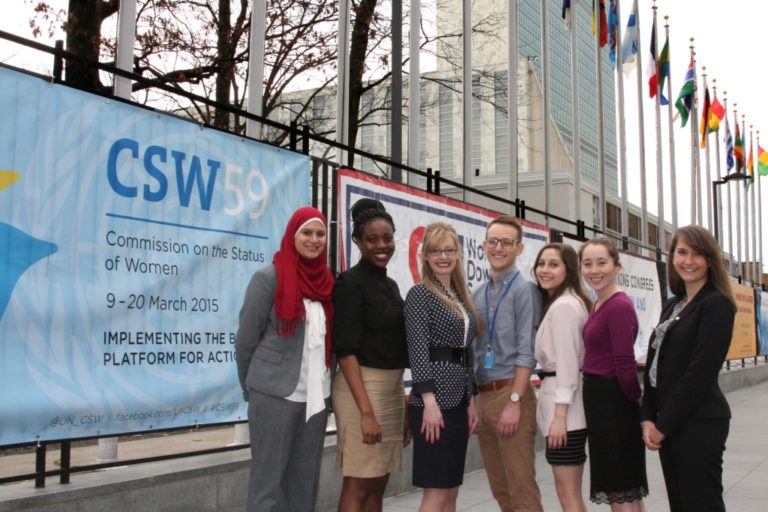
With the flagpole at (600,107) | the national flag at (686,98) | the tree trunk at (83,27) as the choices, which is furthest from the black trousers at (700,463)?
the national flag at (686,98)

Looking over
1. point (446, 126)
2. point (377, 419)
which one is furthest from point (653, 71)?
point (377, 419)

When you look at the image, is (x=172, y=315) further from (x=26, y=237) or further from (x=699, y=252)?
(x=699, y=252)

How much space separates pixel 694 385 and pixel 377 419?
1438mm

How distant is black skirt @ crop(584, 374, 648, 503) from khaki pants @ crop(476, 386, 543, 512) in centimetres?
30

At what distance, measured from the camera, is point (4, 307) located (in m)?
3.59

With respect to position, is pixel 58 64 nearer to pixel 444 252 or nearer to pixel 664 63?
pixel 444 252

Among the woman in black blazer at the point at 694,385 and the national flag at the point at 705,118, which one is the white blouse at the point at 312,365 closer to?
the woman in black blazer at the point at 694,385

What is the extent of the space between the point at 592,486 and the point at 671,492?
490 millimetres

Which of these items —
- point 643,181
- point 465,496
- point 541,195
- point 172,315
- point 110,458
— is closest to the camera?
point 172,315

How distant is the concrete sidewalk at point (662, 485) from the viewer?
238 inches

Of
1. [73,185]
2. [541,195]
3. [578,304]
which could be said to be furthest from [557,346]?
[541,195]

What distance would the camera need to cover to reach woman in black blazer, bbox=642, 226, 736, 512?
3510mm

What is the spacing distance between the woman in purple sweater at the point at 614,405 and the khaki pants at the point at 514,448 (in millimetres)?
295

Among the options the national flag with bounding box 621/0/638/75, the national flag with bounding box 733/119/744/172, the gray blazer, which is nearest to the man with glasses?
the gray blazer
